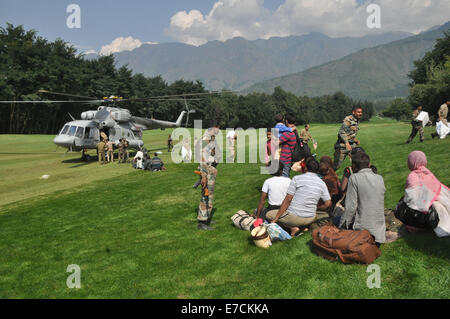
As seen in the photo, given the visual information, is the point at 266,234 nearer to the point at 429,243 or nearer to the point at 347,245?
the point at 347,245

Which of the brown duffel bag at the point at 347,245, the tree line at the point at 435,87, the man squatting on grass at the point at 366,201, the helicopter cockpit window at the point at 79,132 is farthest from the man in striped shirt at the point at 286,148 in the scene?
the tree line at the point at 435,87

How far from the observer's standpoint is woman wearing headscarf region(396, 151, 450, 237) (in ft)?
19.5

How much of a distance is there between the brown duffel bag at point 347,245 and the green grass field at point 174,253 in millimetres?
158

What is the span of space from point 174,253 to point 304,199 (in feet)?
10.8

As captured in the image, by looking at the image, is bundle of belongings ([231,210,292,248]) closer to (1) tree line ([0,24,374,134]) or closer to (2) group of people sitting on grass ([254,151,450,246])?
(2) group of people sitting on grass ([254,151,450,246])

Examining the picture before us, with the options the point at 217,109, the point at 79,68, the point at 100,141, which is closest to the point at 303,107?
the point at 217,109

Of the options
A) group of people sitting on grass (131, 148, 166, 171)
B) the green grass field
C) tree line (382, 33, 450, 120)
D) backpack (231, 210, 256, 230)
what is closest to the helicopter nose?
group of people sitting on grass (131, 148, 166, 171)

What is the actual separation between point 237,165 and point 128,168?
7608 millimetres

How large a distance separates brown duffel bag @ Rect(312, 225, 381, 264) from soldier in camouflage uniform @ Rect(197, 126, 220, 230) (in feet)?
11.5

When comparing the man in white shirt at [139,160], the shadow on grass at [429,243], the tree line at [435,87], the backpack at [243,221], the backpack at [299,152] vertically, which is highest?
the tree line at [435,87]

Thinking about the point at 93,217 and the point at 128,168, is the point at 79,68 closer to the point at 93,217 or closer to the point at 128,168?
the point at 128,168

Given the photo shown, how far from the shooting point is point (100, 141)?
25.0 metres

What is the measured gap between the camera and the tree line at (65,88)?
5756 centimetres

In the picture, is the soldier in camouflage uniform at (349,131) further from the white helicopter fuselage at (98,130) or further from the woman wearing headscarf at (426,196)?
the white helicopter fuselage at (98,130)
